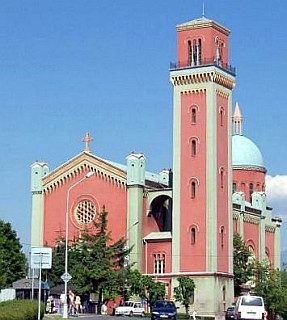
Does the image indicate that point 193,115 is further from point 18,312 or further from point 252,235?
point 18,312

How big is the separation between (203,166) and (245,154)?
31.6 metres

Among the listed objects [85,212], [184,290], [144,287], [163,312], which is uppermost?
[85,212]

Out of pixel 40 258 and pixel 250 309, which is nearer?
pixel 40 258

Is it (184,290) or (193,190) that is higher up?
(193,190)

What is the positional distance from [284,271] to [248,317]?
2673 inches

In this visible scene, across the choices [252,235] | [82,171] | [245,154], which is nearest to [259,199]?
[252,235]

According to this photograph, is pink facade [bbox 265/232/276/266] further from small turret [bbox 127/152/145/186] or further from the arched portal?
small turret [bbox 127/152/145/186]

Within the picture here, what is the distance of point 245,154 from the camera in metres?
122

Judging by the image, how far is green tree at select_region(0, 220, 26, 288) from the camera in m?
91.8

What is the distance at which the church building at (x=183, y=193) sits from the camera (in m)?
90.6

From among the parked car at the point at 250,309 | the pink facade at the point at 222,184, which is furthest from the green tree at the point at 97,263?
the parked car at the point at 250,309

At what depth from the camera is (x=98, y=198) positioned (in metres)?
96.9

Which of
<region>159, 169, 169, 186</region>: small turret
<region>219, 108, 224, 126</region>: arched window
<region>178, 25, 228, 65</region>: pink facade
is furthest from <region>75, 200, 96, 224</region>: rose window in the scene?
<region>178, 25, 228, 65</region>: pink facade

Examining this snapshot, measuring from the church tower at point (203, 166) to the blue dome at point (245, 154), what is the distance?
87.3 feet
